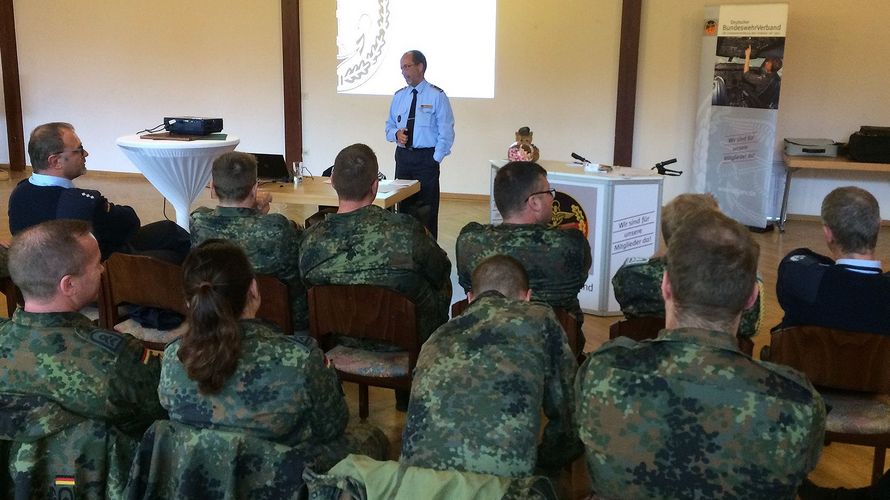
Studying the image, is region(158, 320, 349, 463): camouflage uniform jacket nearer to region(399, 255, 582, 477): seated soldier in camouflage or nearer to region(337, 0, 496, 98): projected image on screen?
region(399, 255, 582, 477): seated soldier in camouflage

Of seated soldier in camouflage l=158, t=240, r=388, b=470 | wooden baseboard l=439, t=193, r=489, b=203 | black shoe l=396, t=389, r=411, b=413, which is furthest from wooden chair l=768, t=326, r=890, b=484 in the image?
wooden baseboard l=439, t=193, r=489, b=203

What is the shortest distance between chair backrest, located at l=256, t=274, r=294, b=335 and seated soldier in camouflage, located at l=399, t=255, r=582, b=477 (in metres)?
1.16

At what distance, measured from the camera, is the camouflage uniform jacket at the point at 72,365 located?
198 centimetres

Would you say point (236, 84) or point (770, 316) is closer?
point (770, 316)

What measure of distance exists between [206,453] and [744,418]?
1.18m

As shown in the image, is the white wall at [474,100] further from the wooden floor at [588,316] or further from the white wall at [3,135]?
the wooden floor at [588,316]

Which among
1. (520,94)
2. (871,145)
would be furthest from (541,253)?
(520,94)

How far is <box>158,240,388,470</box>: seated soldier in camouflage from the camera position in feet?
6.18

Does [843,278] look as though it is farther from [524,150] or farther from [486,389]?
[524,150]

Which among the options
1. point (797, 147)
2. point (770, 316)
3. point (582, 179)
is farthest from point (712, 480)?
point (797, 147)

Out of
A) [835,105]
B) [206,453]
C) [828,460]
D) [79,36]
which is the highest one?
[79,36]

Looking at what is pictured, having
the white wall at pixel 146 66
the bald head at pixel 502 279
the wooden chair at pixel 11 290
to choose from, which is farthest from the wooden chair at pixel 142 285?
the white wall at pixel 146 66

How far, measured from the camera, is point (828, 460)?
3.08 meters

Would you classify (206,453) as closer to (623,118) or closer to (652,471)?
(652,471)
